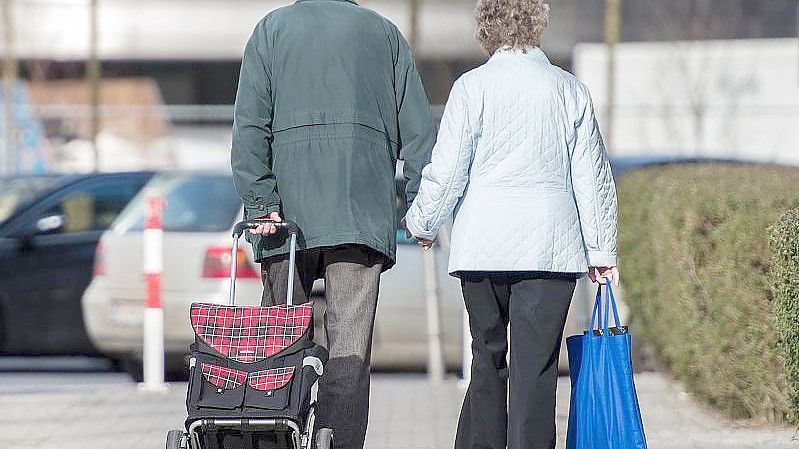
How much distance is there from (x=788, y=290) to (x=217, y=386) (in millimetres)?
2491

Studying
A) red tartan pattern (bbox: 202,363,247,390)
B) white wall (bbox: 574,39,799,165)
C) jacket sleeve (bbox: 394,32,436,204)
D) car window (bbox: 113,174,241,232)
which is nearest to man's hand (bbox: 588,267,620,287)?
jacket sleeve (bbox: 394,32,436,204)

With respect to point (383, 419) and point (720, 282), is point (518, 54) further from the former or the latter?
point (383, 419)

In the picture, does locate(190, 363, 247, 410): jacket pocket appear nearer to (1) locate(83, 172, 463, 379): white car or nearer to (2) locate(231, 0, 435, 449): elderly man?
(2) locate(231, 0, 435, 449): elderly man

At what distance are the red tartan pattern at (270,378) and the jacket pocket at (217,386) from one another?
3 centimetres

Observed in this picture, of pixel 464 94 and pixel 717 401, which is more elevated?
pixel 464 94

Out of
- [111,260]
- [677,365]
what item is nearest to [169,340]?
[111,260]

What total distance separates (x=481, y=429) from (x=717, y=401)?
2371 millimetres

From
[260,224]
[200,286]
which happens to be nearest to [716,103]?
[200,286]

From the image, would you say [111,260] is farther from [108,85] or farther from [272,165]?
[108,85]

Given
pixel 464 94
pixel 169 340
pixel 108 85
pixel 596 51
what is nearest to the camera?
pixel 464 94

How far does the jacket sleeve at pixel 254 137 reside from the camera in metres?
5.00

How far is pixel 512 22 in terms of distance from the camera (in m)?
5.04

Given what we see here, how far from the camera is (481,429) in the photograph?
203 inches

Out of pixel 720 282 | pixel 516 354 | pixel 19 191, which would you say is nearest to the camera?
pixel 516 354
